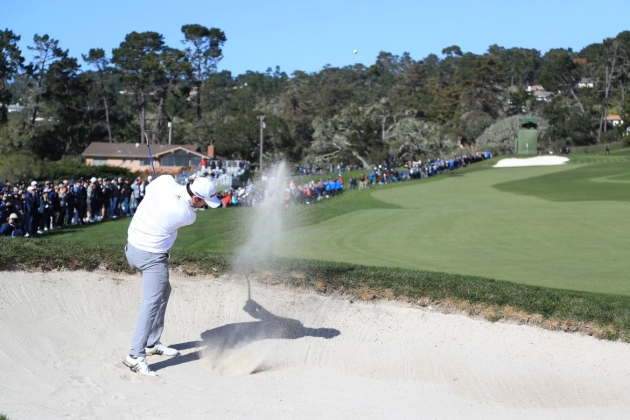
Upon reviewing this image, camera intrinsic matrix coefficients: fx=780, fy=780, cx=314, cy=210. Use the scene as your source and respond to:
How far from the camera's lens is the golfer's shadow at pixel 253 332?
1077 cm

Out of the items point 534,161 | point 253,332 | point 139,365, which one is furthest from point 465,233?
point 534,161

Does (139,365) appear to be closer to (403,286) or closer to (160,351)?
(160,351)

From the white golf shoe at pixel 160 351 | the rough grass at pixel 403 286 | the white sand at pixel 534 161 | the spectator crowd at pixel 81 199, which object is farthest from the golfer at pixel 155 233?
the white sand at pixel 534 161

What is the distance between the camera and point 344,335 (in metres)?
11.2

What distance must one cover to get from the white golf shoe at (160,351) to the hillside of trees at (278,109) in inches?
2280

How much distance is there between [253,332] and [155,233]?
2507 mm

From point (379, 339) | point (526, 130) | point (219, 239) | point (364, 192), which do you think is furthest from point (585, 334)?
point (526, 130)

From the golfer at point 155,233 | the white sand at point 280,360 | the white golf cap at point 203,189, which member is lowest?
the white sand at point 280,360

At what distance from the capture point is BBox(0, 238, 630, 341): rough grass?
37.1 feet

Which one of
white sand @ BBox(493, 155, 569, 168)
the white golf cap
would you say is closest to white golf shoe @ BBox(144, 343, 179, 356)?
the white golf cap

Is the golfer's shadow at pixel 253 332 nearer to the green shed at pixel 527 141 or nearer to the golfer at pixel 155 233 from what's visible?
the golfer at pixel 155 233

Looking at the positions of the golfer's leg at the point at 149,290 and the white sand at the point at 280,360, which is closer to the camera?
the white sand at the point at 280,360

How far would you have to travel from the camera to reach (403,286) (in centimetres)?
1235

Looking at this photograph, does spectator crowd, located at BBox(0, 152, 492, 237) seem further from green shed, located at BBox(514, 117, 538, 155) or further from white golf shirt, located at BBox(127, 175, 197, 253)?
green shed, located at BBox(514, 117, 538, 155)
